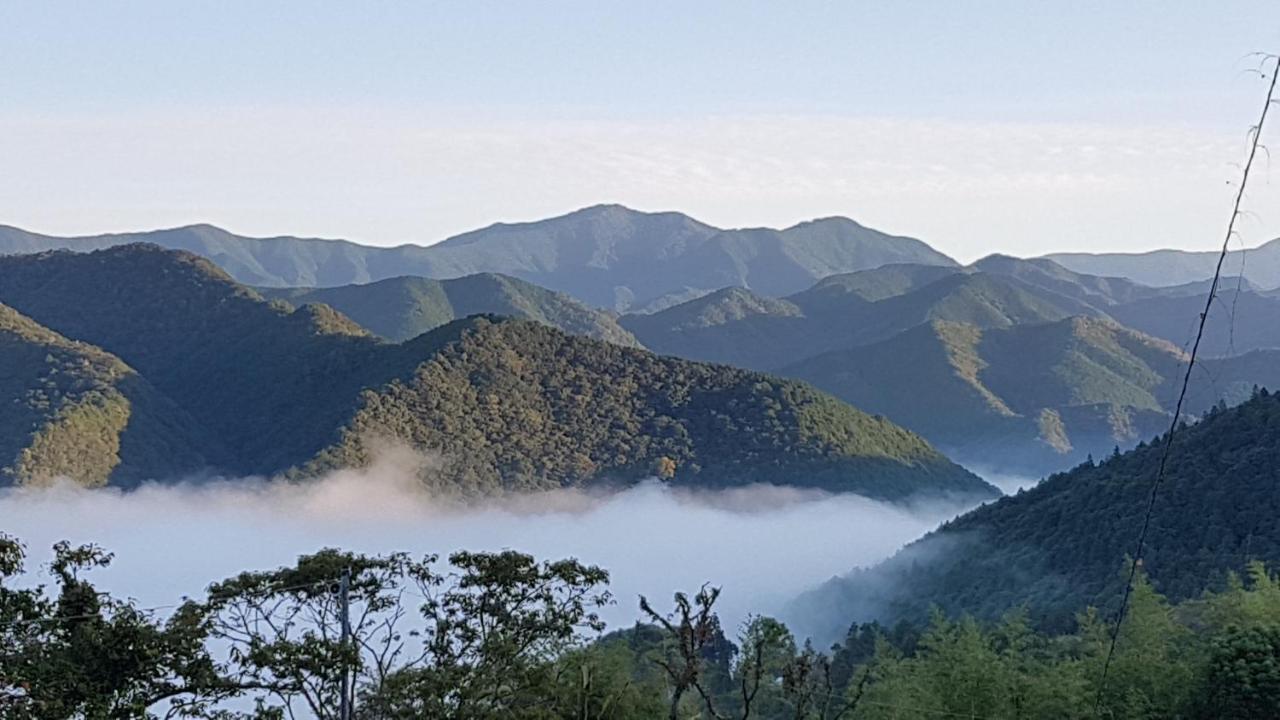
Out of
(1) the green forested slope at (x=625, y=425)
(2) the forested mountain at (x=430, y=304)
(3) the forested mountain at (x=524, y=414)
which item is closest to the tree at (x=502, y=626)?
(3) the forested mountain at (x=524, y=414)

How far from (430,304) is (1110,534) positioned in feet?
495

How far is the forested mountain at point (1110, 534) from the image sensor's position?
36.2m

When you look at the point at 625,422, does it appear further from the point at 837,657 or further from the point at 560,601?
the point at 560,601

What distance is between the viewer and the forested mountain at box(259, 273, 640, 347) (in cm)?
17575

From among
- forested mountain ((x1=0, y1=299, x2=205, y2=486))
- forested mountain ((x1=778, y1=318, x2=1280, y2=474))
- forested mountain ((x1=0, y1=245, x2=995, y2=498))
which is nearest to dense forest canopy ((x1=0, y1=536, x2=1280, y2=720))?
forested mountain ((x1=0, y1=245, x2=995, y2=498))

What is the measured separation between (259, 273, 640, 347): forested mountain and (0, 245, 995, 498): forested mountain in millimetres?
71584

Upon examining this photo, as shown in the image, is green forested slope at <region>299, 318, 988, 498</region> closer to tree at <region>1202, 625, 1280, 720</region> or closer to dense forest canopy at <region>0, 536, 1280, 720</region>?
dense forest canopy at <region>0, 536, 1280, 720</region>

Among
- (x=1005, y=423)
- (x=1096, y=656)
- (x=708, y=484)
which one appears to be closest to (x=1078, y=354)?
(x=1005, y=423)

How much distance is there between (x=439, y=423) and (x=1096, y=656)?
69.5 metres

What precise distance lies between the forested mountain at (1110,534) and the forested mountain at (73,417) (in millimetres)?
51952

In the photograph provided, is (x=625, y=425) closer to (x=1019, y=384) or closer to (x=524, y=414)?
(x=524, y=414)

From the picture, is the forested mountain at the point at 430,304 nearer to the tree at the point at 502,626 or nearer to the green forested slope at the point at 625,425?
the green forested slope at the point at 625,425

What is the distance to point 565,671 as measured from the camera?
54.9 ft

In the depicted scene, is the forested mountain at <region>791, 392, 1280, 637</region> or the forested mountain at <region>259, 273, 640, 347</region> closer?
the forested mountain at <region>791, 392, 1280, 637</region>
